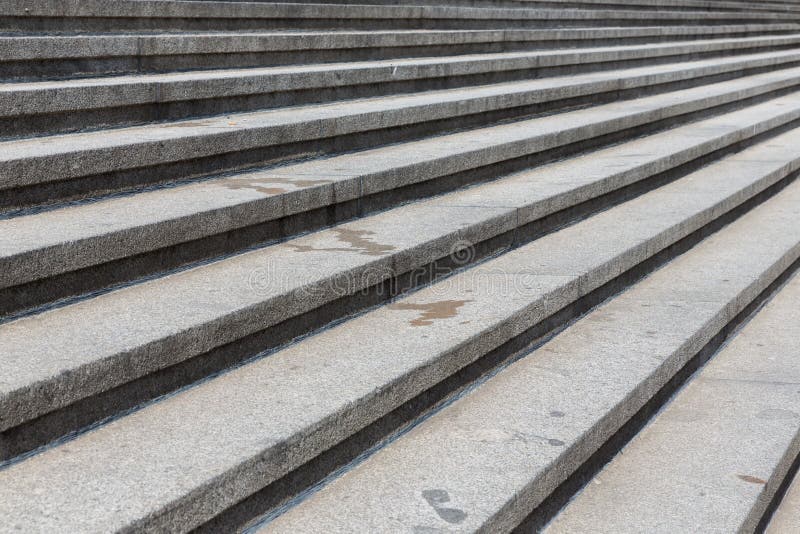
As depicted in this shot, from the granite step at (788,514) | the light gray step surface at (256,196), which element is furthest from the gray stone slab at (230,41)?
the granite step at (788,514)

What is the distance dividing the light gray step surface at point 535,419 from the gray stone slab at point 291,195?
2.00 feet

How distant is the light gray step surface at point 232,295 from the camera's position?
230 centimetres

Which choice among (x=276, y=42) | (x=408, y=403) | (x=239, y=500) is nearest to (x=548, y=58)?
(x=276, y=42)

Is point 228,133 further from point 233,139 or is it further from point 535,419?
point 535,419

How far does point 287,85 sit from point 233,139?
1179 millimetres

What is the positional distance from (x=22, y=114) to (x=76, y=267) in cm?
126

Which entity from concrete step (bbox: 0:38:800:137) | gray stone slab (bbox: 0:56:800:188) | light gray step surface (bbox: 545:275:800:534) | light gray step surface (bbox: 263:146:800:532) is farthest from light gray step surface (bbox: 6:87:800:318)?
light gray step surface (bbox: 545:275:800:534)

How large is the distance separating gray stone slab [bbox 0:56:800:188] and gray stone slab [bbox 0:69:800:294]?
141mm

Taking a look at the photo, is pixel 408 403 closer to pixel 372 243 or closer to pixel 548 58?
pixel 372 243

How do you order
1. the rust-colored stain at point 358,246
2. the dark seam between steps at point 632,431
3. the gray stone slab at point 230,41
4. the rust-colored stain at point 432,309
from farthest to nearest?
the gray stone slab at point 230,41 → the rust-colored stain at point 358,246 → the rust-colored stain at point 432,309 → the dark seam between steps at point 632,431

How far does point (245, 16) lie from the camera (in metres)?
6.38

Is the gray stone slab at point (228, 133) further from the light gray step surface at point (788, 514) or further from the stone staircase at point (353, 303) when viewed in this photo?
the light gray step surface at point (788, 514)

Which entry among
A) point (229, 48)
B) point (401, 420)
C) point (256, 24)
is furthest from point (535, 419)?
point (256, 24)

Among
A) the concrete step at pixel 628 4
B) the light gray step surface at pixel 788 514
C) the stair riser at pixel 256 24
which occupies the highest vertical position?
the concrete step at pixel 628 4
